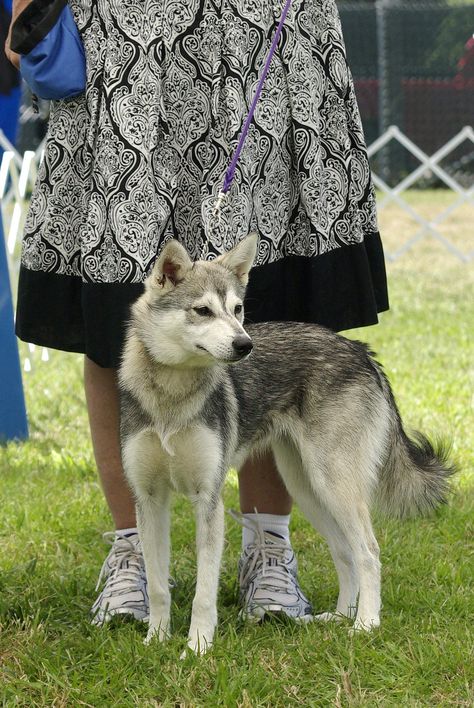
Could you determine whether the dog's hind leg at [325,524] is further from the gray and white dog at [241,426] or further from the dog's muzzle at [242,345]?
the dog's muzzle at [242,345]

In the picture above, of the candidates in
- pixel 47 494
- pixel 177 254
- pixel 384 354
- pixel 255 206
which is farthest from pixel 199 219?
pixel 384 354

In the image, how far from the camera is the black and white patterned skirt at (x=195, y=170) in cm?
291

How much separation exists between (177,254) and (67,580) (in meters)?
1.24

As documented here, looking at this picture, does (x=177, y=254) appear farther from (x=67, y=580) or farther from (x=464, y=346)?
(x=464, y=346)

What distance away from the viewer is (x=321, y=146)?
3.09 metres

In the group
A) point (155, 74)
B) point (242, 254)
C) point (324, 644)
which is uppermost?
point (155, 74)

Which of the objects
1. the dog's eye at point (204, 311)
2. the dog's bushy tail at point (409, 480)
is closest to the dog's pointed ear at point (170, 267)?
the dog's eye at point (204, 311)

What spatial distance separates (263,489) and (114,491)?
48 centimetres

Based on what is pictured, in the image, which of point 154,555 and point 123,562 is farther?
point 123,562

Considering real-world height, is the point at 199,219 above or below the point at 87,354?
above

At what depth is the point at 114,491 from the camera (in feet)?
10.7

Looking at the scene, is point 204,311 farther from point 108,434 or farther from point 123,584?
point 123,584

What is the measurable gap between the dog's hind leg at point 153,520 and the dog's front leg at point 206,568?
0.40 ft

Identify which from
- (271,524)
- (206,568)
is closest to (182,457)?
(206,568)
